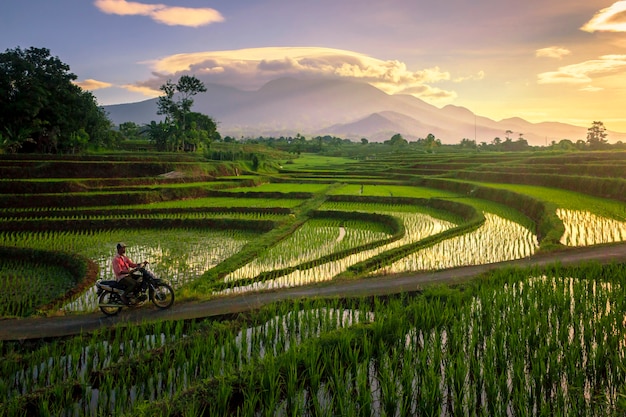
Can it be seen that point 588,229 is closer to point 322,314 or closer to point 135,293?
point 322,314

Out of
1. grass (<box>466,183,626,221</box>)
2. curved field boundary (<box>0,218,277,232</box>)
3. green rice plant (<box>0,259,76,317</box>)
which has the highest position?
grass (<box>466,183,626,221</box>)

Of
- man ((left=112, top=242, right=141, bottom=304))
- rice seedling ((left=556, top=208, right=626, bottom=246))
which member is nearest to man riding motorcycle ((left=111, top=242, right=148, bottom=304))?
man ((left=112, top=242, right=141, bottom=304))

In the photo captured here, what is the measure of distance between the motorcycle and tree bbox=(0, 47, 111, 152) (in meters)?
23.0

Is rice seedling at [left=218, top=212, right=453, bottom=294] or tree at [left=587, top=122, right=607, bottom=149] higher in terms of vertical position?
tree at [left=587, top=122, right=607, bottom=149]

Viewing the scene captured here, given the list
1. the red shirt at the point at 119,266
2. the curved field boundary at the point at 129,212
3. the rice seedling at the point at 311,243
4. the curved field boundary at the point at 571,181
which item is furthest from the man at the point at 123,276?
the curved field boundary at the point at 571,181

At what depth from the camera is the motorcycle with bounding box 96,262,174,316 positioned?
21.2ft

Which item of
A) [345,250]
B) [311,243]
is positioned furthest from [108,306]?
[311,243]

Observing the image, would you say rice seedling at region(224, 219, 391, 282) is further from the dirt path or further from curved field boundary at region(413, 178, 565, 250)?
curved field boundary at region(413, 178, 565, 250)

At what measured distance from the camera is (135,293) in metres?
6.65

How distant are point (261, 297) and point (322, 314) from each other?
52.3 inches

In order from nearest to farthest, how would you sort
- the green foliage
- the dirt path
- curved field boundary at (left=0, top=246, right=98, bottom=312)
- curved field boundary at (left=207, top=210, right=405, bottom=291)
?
the dirt path < curved field boundary at (left=0, top=246, right=98, bottom=312) < curved field boundary at (left=207, top=210, right=405, bottom=291) < the green foliage

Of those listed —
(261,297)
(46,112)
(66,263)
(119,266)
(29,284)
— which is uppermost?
(46,112)

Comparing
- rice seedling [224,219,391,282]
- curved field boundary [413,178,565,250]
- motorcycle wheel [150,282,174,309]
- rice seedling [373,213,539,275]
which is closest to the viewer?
motorcycle wheel [150,282,174,309]

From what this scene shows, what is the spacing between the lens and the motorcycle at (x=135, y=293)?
648cm
